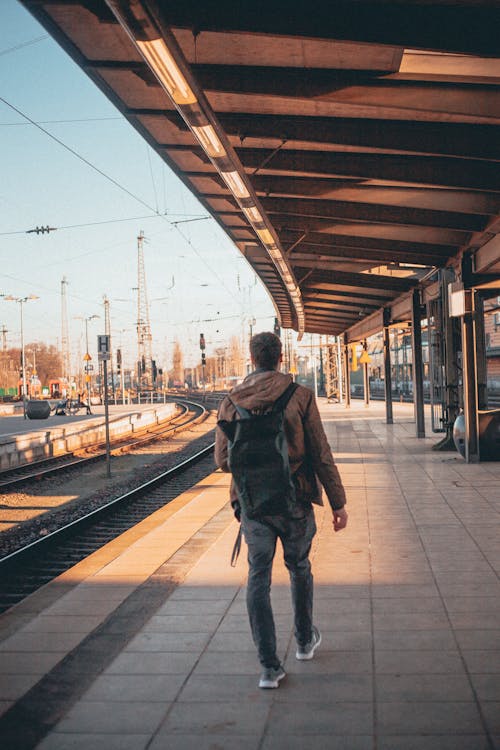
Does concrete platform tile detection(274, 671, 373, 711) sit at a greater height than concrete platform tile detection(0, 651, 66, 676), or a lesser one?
greater

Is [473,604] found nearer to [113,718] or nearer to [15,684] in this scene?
[113,718]

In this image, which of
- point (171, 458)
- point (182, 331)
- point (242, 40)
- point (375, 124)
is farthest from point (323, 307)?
point (182, 331)

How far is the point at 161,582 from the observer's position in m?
6.75

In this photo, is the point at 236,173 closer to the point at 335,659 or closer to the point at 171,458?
the point at 335,659

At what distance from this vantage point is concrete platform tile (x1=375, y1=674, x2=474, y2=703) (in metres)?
4.03

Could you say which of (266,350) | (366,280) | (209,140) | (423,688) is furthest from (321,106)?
(366,280)

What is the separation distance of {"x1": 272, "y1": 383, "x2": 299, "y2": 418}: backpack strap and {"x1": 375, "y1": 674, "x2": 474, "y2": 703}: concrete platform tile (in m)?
1.39

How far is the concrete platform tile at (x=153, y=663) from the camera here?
15.0 ft

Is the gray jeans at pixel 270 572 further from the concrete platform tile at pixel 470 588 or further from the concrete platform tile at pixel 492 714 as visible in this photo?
the concrete platform tile at pixel 470 588

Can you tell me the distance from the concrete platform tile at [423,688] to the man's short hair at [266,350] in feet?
5.38

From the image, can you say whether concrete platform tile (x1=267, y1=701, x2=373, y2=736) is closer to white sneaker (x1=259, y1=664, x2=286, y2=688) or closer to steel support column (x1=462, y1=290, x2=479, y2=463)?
white sneaker (x1=259, y1=664, x2=286, y2=688)

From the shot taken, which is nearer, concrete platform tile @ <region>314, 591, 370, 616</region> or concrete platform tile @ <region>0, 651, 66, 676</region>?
concrete platform tile @ <region>0, 651, 66, 676</region>

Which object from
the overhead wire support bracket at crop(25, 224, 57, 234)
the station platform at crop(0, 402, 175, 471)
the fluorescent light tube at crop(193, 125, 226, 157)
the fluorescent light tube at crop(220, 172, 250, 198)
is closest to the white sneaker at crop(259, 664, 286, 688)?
the fluorescent light tube at crop(193, 125, 226, 157)

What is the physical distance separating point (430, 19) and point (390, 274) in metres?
12.2
